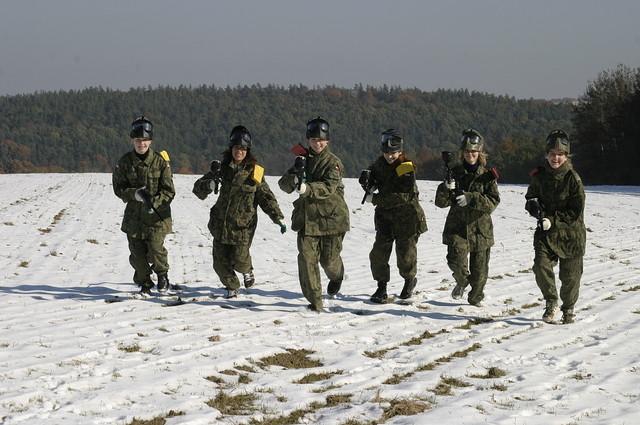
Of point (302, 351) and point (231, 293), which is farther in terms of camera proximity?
point (231, 293)

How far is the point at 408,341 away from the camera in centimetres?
814

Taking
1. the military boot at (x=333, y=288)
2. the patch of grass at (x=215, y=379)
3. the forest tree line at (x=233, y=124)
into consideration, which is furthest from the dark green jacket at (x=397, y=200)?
the forest tree line at (x=233, y=124)

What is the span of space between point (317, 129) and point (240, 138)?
1.02 m

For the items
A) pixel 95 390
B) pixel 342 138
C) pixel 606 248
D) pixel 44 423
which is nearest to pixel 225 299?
pixel 95 390

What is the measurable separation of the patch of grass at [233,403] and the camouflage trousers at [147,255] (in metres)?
4.17

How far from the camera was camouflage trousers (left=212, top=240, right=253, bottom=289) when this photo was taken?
1003 cm

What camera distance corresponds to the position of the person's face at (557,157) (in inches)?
352

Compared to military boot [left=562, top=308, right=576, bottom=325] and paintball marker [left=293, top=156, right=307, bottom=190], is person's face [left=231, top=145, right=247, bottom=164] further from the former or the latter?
military boot [left=562, top=308, right=576, bottom=325]

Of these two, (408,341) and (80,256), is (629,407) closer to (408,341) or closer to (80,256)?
(408,341)

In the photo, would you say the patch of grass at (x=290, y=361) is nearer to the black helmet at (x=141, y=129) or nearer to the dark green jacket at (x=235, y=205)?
the dark green jacket at (x=235, y=205)

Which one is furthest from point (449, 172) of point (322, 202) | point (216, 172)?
point (216, 172)

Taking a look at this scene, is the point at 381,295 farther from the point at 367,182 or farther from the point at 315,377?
the point at 315,377

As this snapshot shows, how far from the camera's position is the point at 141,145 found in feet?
31.8

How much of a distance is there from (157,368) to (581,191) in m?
5.19
